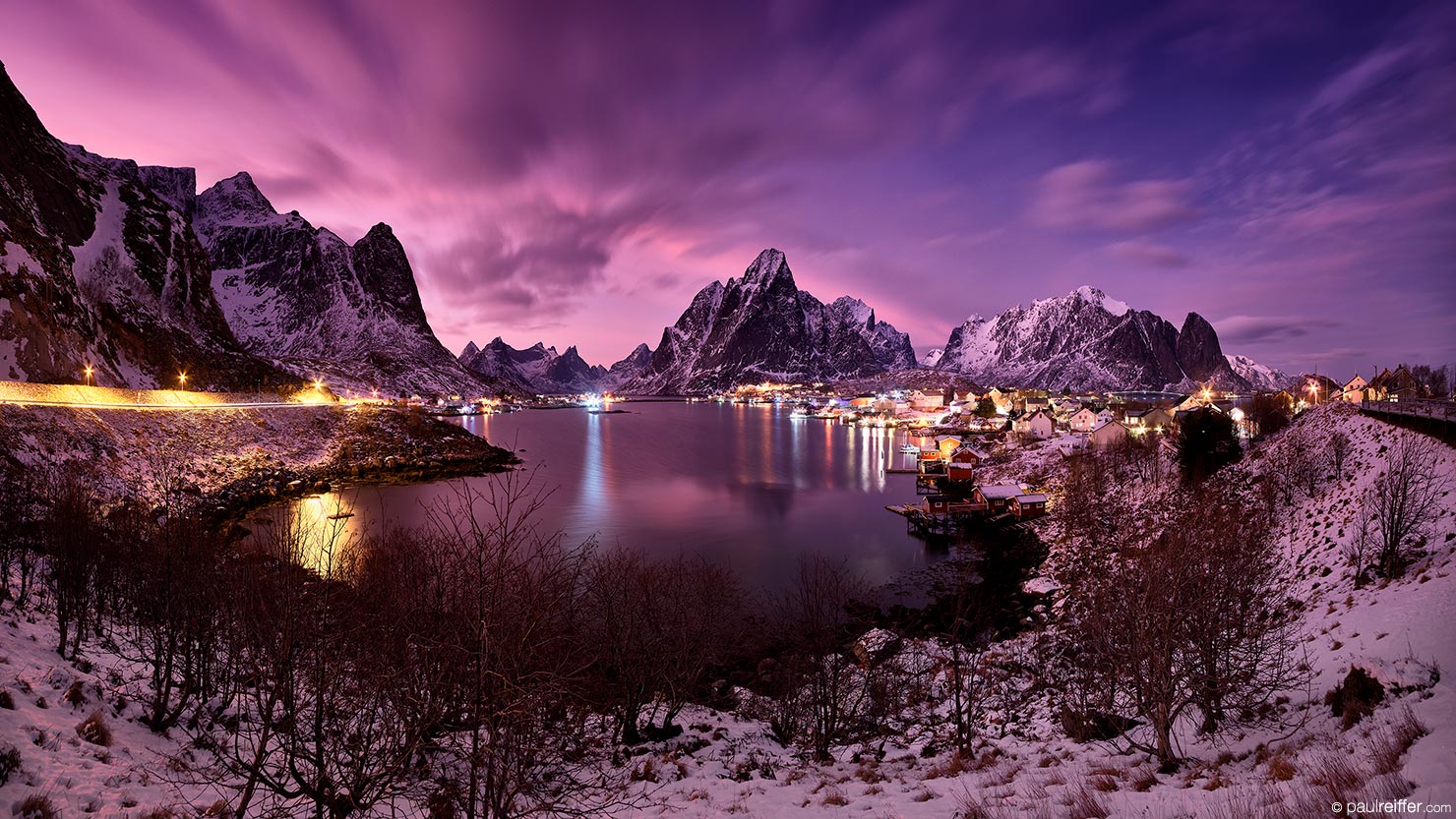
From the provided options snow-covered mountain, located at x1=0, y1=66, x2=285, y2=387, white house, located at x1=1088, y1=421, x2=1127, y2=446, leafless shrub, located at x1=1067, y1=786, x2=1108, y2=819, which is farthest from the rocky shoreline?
white house, located at x1=1088, y1=421, x2=1127, y2=446

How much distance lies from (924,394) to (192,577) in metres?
190

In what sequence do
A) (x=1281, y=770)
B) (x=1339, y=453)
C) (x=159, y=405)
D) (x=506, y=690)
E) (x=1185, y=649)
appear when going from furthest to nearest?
(x=159, y=405) → (x=1339, y=453) → (x=1185, y=649) → (x=1281, y=770) → (x=506, y=690)

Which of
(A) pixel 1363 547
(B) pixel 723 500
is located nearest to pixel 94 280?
(B) pixel 723 500

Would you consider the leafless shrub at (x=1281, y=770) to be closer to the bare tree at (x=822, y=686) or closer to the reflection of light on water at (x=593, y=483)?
the bare tree at (x=822, y=686)

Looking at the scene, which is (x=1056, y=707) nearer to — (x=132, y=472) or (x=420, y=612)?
(x=420, y=612)

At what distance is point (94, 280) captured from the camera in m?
95.9

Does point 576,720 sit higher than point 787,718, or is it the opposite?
point 576,720

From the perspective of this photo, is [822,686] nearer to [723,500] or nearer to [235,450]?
[723,500]

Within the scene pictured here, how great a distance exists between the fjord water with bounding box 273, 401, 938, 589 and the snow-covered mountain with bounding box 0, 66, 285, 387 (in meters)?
36.5

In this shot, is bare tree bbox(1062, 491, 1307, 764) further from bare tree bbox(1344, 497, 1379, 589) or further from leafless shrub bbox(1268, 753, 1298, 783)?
bare tree bbox(1344, 497, 1379, 589)

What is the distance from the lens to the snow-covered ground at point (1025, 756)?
8.59 meters

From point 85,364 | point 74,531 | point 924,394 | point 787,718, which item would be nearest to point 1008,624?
point 787,718

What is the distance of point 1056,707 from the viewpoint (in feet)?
61.4

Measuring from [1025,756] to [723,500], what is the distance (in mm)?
52422
